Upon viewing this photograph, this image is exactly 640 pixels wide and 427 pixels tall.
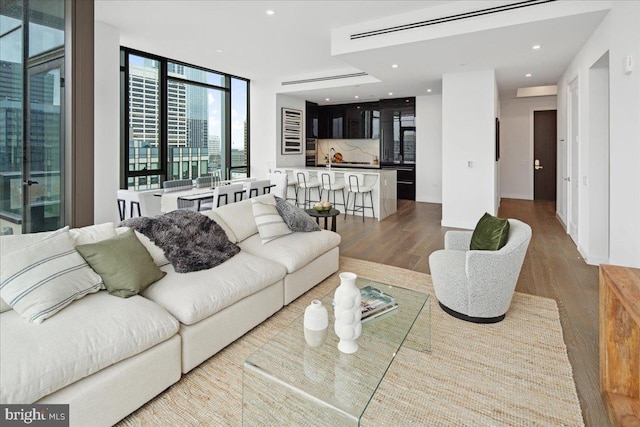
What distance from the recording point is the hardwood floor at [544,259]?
2.35 metres

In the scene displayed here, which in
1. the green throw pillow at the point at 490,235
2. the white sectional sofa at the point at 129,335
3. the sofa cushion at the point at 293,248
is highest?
the green throw pillow at the point at 490,235

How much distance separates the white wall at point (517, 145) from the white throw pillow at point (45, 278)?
1044 cm

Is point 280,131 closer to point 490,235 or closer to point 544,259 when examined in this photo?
point 544,259

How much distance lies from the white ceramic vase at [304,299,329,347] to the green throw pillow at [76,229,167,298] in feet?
3.64

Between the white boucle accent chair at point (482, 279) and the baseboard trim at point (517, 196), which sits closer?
the white boucle accent chair at point (482, 279)

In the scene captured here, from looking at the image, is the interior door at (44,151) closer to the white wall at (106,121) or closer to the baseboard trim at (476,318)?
the white wall at (106,121)

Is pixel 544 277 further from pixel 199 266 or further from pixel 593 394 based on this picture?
pixel 199 266

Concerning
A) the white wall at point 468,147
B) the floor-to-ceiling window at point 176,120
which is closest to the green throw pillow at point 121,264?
the floor-to-ceiling window at point 176,120

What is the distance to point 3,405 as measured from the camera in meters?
1.43

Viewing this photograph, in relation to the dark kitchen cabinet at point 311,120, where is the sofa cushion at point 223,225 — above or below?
below

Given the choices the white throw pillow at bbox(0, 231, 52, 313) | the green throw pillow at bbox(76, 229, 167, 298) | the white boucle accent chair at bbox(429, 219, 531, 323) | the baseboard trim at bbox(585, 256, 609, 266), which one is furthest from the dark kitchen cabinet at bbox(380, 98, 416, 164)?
the white throw pillow at bbox(0, 231, 52, 313)

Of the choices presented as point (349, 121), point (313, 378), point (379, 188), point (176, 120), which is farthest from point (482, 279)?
point (349, 121)

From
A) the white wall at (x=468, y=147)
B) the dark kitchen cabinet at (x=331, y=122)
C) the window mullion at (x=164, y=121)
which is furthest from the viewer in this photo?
the dark kitchen cabinet at (x=331, y=122)

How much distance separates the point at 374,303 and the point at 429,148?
770cm
